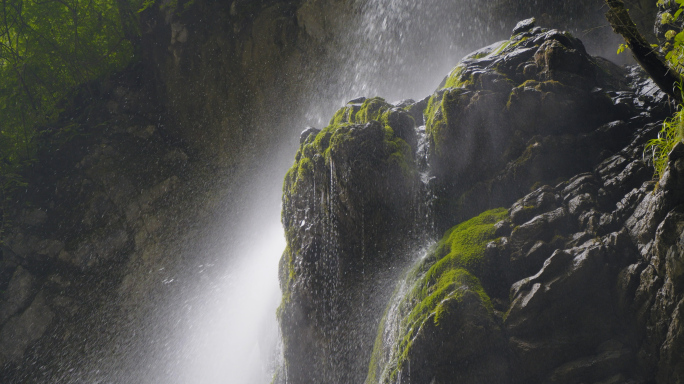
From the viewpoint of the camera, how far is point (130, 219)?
13141mm

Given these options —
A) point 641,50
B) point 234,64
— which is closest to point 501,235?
point 641,50

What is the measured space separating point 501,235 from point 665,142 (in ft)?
5.60

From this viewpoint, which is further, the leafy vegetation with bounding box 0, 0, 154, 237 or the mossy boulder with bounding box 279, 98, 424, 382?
the leafy vegetation with bounding box 0, 0, 154, 237

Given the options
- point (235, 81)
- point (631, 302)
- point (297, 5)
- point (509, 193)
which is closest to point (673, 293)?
point (631, 302)

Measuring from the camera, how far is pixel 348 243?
634 centimetres

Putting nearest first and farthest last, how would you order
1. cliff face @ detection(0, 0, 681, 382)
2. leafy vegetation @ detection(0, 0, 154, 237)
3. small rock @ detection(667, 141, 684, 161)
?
small rock @ detection(667, 141, 684, 161) → cliff face @ detection(0, 0, 681, 382) → leafy vegetation @ detection(0, 0, 154, 237)

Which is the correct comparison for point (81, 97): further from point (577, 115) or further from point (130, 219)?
point (577, 115)

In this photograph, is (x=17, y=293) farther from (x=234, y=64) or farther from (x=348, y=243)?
(x=348, y=243)

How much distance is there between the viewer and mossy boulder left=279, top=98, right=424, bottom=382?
6.12 metres

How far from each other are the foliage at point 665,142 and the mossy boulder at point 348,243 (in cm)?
277

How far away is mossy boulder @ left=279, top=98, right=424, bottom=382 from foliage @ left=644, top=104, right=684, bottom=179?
2767mm

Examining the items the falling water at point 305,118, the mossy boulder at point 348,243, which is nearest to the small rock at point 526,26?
the mossy boulder at point 348,243

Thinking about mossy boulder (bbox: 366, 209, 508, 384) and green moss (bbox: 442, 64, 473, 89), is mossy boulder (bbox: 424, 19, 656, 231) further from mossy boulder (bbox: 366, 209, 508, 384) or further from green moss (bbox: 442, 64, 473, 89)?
mossy boulder (bbox: 366, 209, 508, 384)

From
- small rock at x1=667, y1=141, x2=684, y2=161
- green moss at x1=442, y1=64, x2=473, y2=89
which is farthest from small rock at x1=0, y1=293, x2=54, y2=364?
small rock at x1=667, y1=141, x2=684, y2=161
